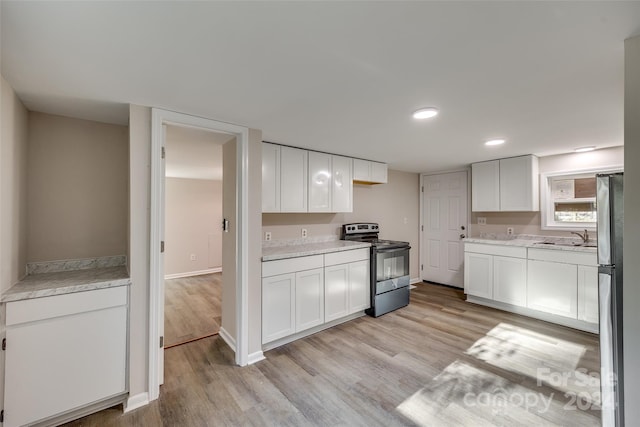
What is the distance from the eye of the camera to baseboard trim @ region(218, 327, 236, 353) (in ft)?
9.00

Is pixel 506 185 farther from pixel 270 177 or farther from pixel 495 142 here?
pixel 270 177

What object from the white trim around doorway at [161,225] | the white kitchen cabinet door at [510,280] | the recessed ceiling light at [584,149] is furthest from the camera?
the white kitchen cabinet door at [510,280]

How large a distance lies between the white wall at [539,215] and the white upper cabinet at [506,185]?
0.66 ft

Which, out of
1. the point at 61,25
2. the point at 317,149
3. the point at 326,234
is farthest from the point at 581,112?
the point at 61,25

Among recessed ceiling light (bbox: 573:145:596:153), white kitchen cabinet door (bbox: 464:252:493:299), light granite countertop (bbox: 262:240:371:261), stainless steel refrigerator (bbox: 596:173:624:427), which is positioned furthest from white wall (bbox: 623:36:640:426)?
white kitchen cabinet door (bbox: 464:252:493:299)

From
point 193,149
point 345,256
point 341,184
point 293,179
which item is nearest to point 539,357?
point 345,256

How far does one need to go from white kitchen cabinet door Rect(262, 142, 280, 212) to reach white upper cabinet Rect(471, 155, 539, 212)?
322cm

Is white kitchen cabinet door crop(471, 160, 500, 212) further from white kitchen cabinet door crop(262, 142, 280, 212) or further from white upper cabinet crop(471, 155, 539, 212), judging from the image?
white kitchen cabinet door crop(262, 142, 280, 212)

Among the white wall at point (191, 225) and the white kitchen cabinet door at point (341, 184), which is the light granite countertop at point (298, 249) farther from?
the white wall at point (191, 225)

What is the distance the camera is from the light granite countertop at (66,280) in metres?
1.68

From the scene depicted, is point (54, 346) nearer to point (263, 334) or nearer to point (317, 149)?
point (263, 334)

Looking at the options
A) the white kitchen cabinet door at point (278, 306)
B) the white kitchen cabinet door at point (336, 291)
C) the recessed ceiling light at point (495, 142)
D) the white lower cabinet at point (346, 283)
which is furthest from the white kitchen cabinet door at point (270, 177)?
the recessed ceiling light at point (495, 142)

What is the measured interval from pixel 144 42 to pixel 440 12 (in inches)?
52.5

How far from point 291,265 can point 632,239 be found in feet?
7.94
